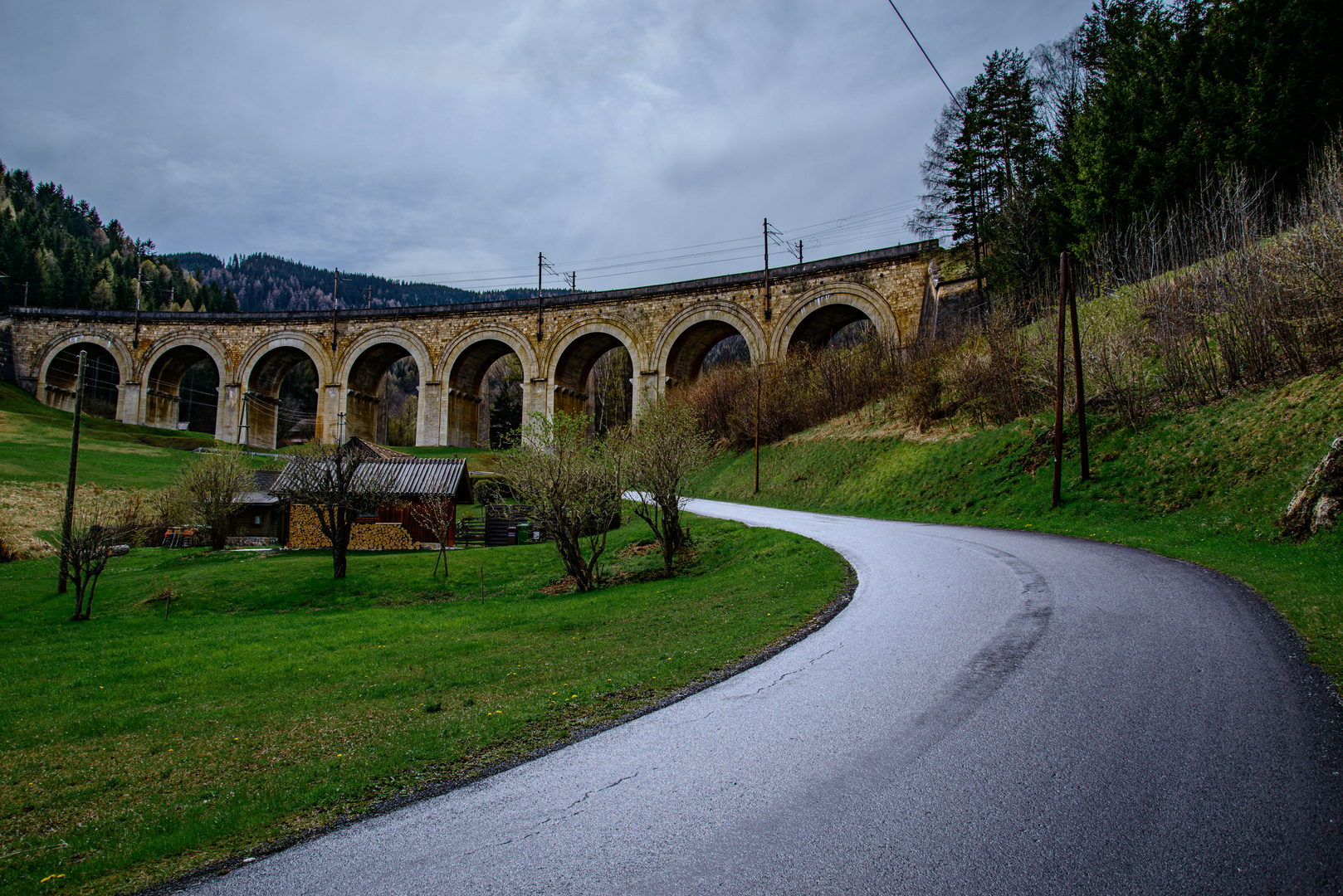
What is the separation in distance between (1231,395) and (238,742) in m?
17.8

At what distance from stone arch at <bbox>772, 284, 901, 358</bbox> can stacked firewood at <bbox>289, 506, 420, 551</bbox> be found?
18.5 meters

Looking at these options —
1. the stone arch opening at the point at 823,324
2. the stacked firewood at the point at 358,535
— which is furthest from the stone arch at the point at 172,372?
the stone arch opening at the point at 823,324

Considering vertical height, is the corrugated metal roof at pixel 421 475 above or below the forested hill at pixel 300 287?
below

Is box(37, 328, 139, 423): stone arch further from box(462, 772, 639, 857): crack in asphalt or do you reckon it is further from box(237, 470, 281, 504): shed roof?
box(462, 772, 639, 857): crack in asphalt

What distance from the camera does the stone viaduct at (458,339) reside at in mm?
31453

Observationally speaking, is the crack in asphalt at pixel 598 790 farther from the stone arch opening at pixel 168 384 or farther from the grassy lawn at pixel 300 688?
the stone arch opening at pixel 168 384

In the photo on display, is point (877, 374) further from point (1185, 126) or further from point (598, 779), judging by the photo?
point (598, 779)

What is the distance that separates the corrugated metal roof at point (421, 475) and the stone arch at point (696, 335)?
1265 centimetres

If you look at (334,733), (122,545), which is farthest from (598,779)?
(122,545)

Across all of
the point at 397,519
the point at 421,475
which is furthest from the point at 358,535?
the point at 421,475

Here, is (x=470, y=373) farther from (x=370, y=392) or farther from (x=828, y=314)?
(x=828, y=314)

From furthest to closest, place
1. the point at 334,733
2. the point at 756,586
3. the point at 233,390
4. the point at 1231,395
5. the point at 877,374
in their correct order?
the point at 233,390 < the point at 877,374 < the point at 1231,395 < the point at 756,586 < the point at 334,733

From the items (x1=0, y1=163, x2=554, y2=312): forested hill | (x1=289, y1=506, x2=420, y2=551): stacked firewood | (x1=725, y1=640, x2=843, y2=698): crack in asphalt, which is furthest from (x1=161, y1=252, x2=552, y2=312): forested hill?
(x1=725, y1=640, x2=843, y2=698): crack in asphalt

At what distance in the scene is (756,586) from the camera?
10664 mm
